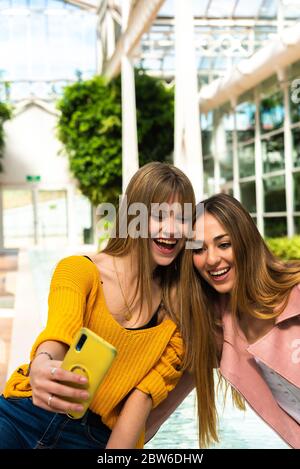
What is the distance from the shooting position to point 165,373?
2109 mm

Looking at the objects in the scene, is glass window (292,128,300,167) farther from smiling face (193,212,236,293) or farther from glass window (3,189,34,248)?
glass window (3,189,34,248)

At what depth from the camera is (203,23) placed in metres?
19.8

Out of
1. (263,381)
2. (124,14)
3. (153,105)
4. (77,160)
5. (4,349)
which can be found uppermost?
(124,14)

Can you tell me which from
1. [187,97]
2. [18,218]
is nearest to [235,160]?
[187,97]

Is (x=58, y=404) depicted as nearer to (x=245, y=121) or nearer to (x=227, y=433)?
(x=227, y=433)

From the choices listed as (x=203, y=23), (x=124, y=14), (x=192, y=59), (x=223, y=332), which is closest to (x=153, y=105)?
(x=203, y=23)

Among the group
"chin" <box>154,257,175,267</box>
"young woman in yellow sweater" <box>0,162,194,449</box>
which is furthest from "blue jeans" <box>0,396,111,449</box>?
"chin" <box>154,257,175,267</box>

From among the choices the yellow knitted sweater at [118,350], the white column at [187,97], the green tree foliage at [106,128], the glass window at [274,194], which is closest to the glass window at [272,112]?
the glass window at [274,194]

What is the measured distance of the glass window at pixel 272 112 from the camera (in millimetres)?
14164

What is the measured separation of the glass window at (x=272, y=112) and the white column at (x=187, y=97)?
3303 millimetres

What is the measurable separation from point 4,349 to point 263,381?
4.13 meters

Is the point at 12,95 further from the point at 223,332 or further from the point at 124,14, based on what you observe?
the point at 223,332

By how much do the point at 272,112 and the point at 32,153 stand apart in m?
12.5

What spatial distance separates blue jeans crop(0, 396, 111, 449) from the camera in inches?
79.2
